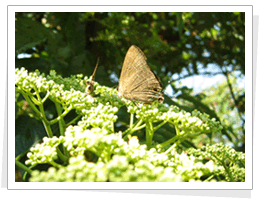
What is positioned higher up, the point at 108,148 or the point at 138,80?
the point at 138,80

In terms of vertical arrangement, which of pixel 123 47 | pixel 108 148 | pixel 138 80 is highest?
pixel 123 47

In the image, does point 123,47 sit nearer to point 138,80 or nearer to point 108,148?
point 138,80

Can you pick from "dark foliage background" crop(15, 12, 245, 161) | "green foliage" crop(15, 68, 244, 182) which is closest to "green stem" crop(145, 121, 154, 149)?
"green foliage" crop(15, 68, 244, 182)

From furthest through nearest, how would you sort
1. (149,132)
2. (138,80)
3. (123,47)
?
(123,47) < (138,80) < (149,132)

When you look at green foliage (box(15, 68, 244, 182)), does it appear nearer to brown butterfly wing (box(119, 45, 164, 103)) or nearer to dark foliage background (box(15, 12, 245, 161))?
brown butterfly wing (box(119, 45, 164, 103))

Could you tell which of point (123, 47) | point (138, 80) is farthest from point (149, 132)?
point (123, 47)
